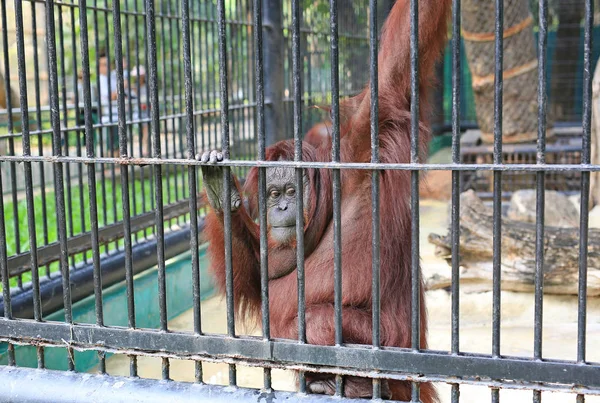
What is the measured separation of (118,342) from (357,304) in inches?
36.5

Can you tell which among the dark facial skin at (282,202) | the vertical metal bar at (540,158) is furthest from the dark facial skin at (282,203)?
the vertical metal bar at (540,158)

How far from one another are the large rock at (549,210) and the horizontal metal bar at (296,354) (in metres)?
4.82

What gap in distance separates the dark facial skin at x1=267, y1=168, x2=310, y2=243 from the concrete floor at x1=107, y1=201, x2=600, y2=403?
113 centimetres

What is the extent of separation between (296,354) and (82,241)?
2645mm

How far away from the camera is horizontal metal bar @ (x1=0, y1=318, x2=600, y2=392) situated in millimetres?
1888

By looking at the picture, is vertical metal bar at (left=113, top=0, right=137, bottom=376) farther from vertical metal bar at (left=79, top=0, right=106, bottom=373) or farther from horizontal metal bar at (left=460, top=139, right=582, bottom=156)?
horizontal metal bar at (left=460, top=139, right=582, bottom=156)

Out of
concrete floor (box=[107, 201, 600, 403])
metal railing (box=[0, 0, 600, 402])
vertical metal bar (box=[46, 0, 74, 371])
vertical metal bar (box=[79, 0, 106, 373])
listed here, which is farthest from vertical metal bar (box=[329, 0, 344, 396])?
concrete floor (box=[107, 201, 600, 403])

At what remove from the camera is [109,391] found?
230cm

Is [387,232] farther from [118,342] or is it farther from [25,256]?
[25,256]

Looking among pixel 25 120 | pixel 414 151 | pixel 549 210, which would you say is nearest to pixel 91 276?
pixel 25 120

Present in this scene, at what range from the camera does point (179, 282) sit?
5.56m

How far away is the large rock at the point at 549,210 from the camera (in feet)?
21.5

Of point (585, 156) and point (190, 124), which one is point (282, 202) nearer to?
point (190, 124)

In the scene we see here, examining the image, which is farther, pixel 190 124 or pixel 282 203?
pixel 282 203
